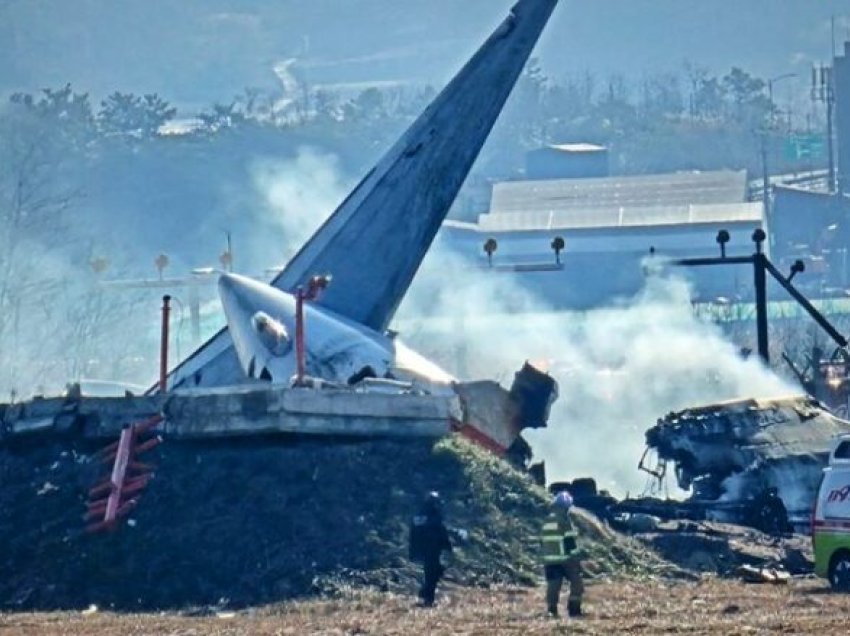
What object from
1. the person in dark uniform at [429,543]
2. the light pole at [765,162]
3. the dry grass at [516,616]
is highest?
the light pole at [765,162]

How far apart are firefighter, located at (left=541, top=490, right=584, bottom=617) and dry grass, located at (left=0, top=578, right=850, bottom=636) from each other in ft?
0.79

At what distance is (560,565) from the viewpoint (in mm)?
29781

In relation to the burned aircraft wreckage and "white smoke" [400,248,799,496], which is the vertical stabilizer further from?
the burned aircraft wreckage

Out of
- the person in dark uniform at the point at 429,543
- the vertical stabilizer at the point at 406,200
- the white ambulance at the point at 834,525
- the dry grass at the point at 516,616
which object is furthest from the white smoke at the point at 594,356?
the person in dark uniform at the point at 429,543

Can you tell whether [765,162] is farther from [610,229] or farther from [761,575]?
[761,575]

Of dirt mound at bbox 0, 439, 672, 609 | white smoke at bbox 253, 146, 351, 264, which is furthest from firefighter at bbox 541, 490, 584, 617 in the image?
white smoke at bbox 253, 146, 351, 264

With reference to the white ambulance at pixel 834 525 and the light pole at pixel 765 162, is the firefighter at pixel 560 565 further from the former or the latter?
the light pole at pixel 765 162

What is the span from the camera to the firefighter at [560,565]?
29.5 meters

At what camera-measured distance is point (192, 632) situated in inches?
1107

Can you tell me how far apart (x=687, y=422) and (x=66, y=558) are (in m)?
13.7

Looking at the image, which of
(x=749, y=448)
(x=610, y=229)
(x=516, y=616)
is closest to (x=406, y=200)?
(x=749, y=448)

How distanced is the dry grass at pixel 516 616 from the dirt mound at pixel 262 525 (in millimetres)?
850

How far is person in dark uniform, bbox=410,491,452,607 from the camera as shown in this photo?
30.8 meters

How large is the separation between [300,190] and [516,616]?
10176 cm
